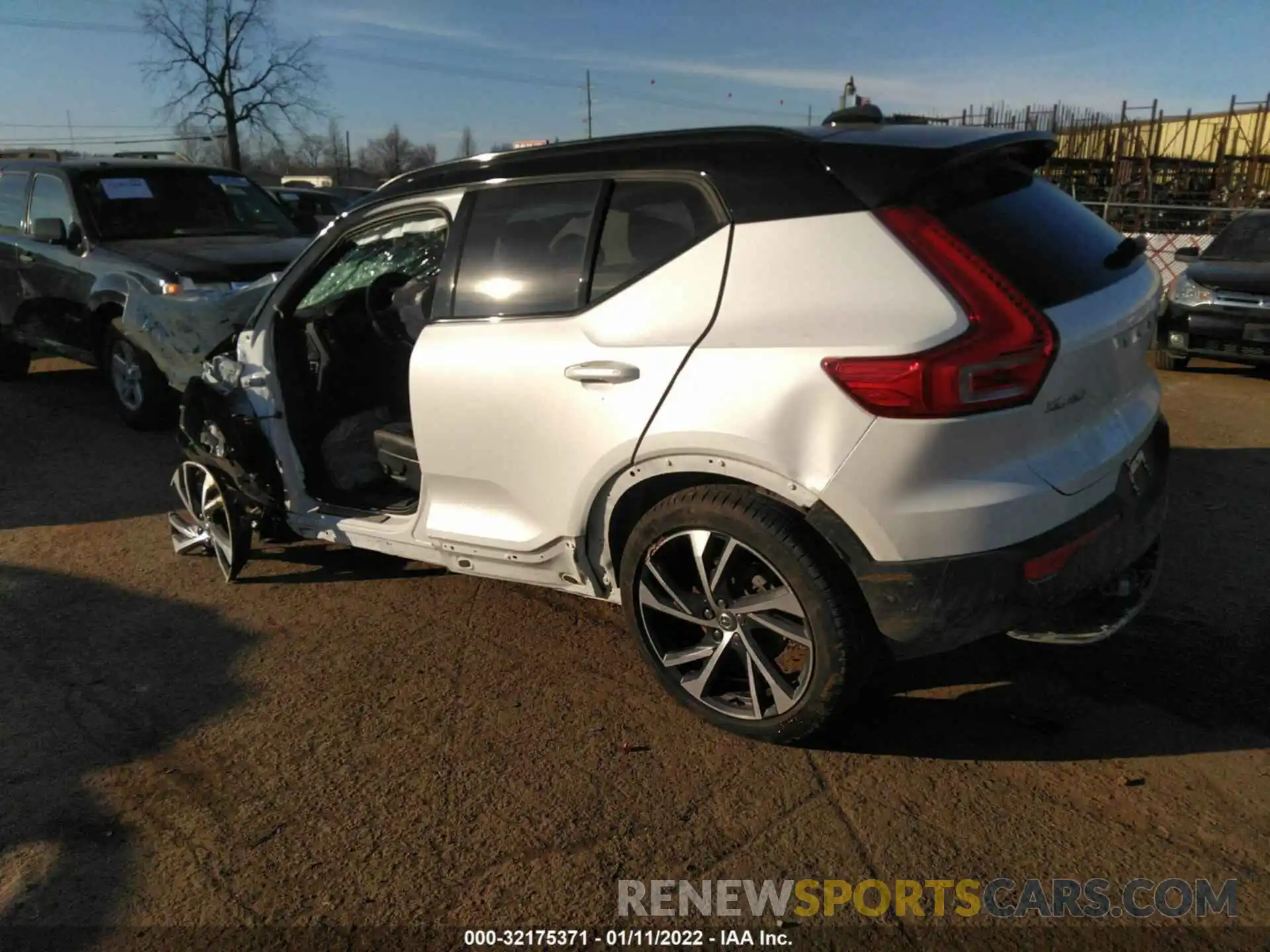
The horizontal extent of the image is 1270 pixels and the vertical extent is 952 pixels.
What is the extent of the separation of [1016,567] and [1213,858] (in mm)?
908

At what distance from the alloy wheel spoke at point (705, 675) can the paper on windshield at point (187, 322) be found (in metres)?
3.35

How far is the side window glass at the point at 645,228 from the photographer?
2.99m

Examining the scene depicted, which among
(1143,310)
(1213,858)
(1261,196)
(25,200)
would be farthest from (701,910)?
(1261,196)

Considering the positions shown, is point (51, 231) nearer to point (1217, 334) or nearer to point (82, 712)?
point (82, 712)

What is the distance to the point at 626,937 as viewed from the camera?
7.86ft

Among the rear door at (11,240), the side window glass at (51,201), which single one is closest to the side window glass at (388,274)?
the side window glass at (51,201)

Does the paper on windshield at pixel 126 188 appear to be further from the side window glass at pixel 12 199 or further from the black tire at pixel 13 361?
the black tire at pixel 13 361

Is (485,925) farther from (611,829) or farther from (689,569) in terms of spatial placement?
(689,569)

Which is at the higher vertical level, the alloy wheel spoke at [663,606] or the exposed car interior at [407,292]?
the exposed car interior at [407,292]

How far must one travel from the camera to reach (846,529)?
2697 millimetres

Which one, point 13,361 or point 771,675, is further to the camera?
point 13,361

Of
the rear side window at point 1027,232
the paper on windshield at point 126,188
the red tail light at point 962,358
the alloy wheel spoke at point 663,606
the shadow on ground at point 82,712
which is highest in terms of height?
the paper on windshield at point 126,188

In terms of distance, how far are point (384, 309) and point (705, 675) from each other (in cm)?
268

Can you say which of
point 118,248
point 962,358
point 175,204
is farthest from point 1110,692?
point 175,204
